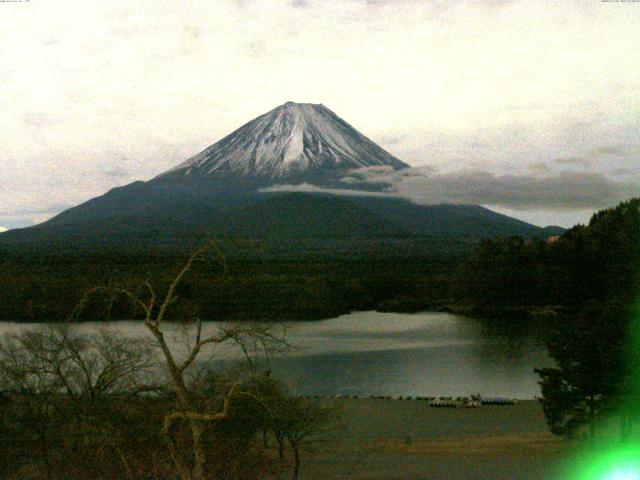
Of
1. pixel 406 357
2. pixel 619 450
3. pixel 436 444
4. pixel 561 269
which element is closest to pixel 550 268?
pixel 561 269

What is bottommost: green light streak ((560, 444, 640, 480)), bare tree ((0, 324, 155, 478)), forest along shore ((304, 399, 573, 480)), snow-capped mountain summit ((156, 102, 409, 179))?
forest along shore ((304, 399, 573, 480))

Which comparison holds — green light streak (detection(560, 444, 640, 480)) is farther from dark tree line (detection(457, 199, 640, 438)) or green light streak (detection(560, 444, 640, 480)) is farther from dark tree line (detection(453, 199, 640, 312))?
dark tree line (detection(453, 199, 640, 312))

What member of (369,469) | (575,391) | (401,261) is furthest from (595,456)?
(401,261)

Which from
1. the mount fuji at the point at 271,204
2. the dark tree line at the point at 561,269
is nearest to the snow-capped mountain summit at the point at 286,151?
the mount fuji at the point at 271,204

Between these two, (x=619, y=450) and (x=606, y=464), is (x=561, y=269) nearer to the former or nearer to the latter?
(x=619, y=450)

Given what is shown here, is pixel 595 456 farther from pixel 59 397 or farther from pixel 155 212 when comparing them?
pixel 155 212

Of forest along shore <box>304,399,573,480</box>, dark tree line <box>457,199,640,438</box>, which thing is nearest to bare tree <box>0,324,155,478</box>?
forest along shore <box>304,399,573,480</box>
